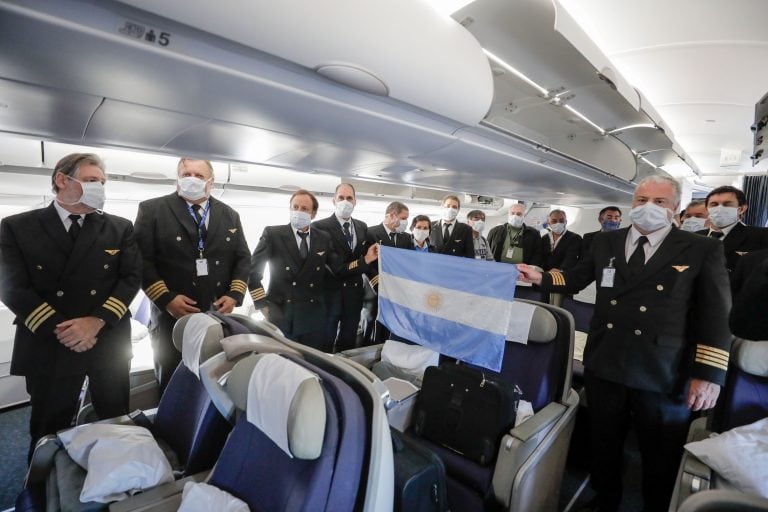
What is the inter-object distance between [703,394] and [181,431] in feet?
8.97

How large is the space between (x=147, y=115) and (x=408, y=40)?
51.6 inches

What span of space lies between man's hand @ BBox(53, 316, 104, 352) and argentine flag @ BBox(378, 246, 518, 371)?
2.04 meters

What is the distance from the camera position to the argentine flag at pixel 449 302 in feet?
7.98

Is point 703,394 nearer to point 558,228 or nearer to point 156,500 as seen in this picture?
point 156,500

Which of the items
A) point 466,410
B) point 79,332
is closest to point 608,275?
point 466,410

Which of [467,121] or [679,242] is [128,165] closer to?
[467,121]

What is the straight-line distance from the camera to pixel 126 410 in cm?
239

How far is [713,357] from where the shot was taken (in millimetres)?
1853

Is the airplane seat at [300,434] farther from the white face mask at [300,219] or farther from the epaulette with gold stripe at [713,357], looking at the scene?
the white face mask at [300,219]

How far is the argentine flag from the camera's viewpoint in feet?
7.98

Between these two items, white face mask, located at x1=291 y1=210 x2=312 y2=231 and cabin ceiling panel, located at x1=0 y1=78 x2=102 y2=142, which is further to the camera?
white face mask, located at x1=291 y1=210 x2=312 y2=231

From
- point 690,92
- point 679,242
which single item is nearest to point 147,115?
point 679,242

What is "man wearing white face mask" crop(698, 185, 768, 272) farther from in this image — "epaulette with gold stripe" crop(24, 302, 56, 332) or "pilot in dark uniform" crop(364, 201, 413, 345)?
"epaulette with gold stripe" crop(24, 302, 56, 332)

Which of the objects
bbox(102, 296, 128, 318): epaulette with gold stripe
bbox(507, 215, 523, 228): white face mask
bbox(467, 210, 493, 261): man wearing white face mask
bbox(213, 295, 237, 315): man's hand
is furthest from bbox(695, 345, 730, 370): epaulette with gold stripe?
bbox(507, 215, 523, 228): white face mask
